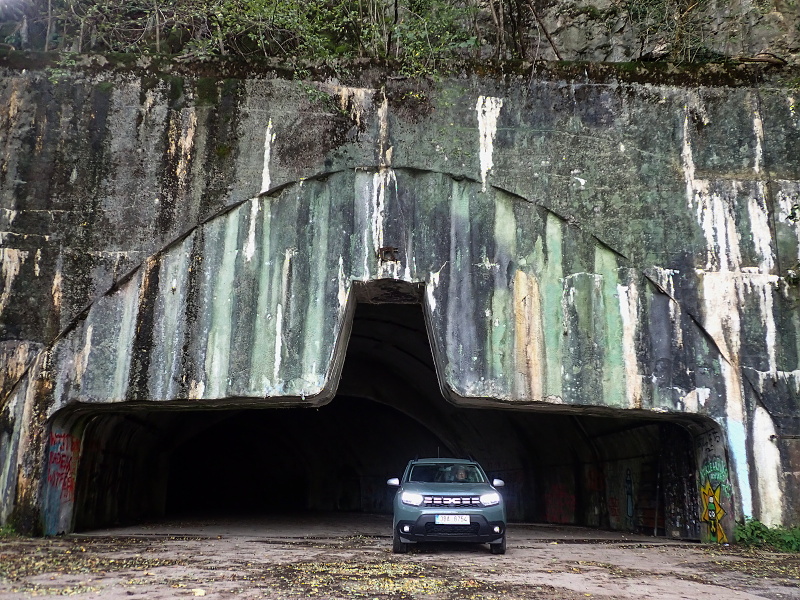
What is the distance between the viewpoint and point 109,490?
1291 centimetres

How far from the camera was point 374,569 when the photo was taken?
Result: 24.6 ft

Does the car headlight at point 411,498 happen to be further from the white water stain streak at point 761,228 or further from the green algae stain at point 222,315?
the white water stain streak at point 761,228

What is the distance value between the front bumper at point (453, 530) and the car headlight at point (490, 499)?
195 millimetres

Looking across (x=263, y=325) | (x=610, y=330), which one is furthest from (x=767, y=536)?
(x=263, y=325)

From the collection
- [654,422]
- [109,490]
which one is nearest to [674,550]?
[654,422]

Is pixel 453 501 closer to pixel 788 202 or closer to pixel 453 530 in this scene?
pixel 453 530

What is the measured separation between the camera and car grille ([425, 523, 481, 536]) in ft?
29.1

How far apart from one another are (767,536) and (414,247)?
20.0 ft

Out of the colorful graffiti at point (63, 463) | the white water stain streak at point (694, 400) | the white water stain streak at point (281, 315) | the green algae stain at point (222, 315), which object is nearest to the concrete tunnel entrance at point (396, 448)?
the colorful graffiti at point (63, 463)

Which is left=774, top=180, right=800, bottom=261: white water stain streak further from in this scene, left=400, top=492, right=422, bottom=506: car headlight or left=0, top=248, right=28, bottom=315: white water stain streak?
left=0, top=248, right=28, bottom=315: white water stain streak

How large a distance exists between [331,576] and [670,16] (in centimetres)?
1044

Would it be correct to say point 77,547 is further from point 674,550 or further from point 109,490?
point 674,550

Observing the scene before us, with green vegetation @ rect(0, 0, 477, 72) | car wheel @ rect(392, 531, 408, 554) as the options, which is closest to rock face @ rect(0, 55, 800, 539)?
green vegetation @ rect(0, 0, 477, 72)

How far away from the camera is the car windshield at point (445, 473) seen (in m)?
9.81
